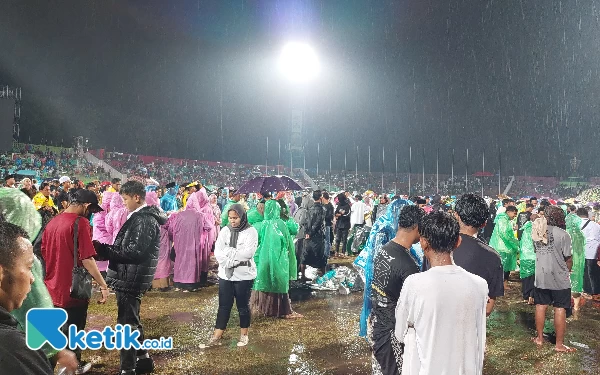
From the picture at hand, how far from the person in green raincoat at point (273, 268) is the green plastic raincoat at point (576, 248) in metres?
4.76

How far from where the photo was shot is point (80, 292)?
3768 mm

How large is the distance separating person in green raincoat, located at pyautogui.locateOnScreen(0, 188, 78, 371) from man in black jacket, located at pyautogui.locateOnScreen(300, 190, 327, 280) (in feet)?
22.7

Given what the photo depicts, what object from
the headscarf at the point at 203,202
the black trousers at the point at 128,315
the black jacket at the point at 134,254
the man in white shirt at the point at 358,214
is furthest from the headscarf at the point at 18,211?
the man in white shirt at the point at 358,214

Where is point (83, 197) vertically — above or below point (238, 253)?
above

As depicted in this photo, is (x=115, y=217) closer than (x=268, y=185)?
Yes

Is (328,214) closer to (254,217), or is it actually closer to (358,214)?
(358,214)

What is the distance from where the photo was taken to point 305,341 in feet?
18.4

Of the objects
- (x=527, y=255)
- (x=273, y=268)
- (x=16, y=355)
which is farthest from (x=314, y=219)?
(x=16, y=355)

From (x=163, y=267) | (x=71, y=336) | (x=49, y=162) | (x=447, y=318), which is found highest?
(x=49, y=162)

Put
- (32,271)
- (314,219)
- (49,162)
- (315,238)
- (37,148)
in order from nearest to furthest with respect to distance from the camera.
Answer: (32,271), (314,219), (315,238), (49,162), (37,148)

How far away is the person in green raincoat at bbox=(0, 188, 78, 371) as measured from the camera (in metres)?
1.93

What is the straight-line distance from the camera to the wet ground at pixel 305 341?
15.7 ft

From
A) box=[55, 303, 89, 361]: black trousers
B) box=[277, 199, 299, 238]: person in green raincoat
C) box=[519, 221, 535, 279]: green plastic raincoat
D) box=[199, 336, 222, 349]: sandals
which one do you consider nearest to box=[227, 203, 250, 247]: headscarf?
box=[199, 336, 222, 349]: sandals

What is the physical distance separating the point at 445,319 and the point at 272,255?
15.1ft
